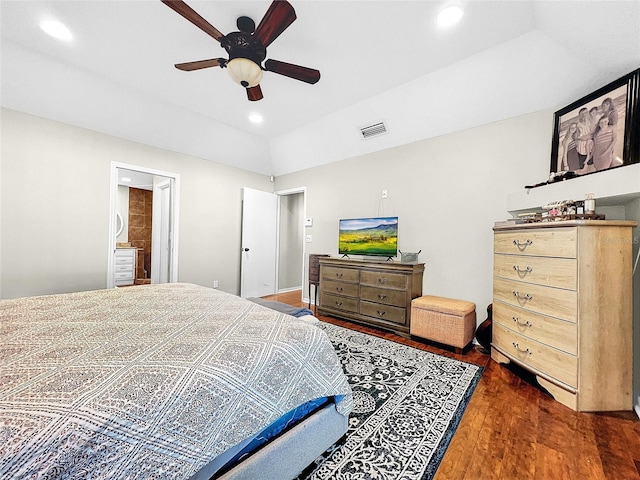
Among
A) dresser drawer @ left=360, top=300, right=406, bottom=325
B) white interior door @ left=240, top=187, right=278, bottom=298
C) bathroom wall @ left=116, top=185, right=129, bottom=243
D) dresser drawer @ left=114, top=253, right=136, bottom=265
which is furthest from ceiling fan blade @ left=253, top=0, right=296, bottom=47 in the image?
bathroom wall @ left=116, top=185, right=129, bottom=243

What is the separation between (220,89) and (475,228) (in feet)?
11.1

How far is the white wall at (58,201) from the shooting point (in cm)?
275

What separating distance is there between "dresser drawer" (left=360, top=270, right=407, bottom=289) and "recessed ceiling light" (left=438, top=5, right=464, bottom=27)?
2.40m

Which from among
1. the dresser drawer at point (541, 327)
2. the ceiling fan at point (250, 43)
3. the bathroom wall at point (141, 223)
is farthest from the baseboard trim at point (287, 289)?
the ceiling fan at point (250, 43)

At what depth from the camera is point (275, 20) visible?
1.67 m

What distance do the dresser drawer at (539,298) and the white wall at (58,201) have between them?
4.23m

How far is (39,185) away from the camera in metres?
2.88

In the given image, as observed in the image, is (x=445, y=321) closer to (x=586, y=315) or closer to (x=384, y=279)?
(x=384, y=279)

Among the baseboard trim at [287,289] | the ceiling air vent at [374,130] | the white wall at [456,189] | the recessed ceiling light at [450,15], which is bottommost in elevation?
the baseboard trim at [287,289]

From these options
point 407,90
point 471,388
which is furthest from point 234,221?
point 471,388

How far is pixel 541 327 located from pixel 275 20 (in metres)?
2.93

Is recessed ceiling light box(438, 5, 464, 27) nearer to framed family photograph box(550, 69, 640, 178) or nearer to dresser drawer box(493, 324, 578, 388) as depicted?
framed family photograph box(550, 69, 640, 178)

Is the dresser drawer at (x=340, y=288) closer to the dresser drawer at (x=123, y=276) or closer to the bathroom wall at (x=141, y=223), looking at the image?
the dresser drawer at (x=123, y=276)

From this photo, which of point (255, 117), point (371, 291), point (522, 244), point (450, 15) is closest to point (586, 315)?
point (522, 244)
